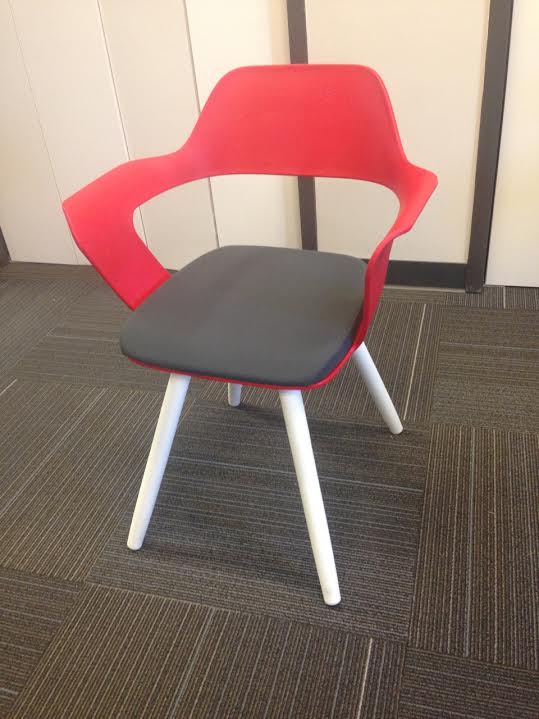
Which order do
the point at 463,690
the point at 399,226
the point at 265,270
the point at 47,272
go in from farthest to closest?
the point at 47,272
the point at 265,270
the point at 463,690
the point at 399,226

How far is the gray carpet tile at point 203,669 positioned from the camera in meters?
0.96

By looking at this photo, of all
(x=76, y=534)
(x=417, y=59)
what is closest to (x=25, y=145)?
(x=417, y=59)

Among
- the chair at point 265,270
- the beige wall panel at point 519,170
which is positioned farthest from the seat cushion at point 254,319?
the beige wall panel at point 519,170

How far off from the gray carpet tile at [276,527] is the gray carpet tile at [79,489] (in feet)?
0.23

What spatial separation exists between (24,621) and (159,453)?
1.29ft

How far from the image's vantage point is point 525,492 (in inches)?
49.9

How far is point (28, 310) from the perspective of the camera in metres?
2.16

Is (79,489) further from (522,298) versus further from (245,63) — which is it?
(522,298)

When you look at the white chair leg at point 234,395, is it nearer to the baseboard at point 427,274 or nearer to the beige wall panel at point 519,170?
the baseboard at point 427,274

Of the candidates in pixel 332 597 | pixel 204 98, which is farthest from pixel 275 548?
pixel 204 98

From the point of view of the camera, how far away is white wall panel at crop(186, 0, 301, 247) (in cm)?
178

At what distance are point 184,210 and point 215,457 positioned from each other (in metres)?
1.08

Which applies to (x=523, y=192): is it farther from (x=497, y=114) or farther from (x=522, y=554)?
(x=522, y=554)

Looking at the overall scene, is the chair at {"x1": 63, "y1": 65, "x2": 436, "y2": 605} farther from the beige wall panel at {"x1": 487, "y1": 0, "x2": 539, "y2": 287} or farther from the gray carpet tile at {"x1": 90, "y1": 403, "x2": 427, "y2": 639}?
the beige wall panel at {"x1": 487, "y1": 0, "x2": 539, "y2": 287}
